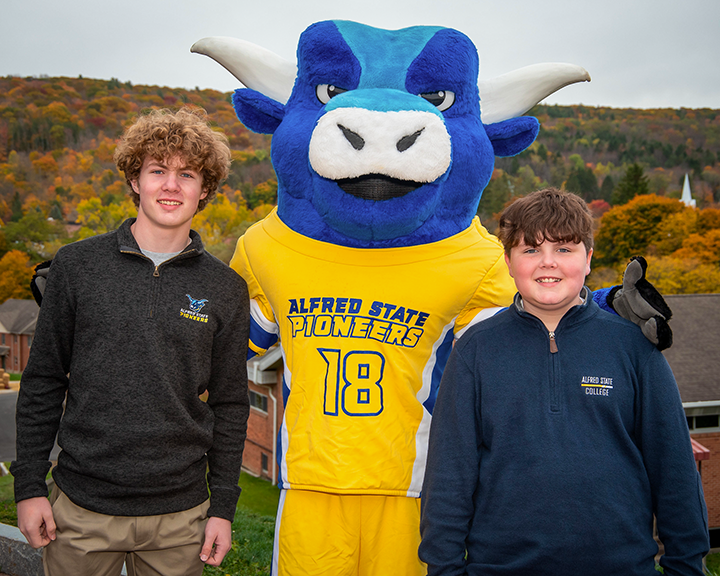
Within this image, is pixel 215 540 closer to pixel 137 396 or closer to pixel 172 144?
pixel 137 396

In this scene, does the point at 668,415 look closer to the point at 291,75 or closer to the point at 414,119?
the point at 414,119

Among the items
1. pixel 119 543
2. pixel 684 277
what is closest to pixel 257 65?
pixel 119 543

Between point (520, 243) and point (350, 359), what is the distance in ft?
2.55

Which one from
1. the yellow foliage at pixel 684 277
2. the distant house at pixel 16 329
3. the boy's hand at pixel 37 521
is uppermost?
the boy's hand at pixel 37 521

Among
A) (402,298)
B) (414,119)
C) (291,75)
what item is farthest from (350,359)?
(291,75)

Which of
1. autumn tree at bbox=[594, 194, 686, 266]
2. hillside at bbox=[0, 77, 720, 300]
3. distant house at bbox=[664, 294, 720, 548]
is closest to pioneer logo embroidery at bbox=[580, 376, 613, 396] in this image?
distant house at bbox=[664, 294, 720, 548]

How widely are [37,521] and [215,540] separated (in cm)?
59

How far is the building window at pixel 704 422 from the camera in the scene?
1463cm

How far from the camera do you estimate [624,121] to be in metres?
76.4

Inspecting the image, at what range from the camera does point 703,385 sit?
1435 cm

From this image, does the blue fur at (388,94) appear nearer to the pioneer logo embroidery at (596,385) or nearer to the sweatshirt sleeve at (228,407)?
the sweatshirt sleeve at (228,407)

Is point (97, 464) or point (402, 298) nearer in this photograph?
point (97, 464)

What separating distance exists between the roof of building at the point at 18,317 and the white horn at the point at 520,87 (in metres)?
41.3

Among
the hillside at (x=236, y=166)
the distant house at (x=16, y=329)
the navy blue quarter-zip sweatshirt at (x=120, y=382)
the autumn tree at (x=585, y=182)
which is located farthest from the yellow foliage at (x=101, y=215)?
the navy blue quarter-zip sweatshirt at (x=120, y=382)
